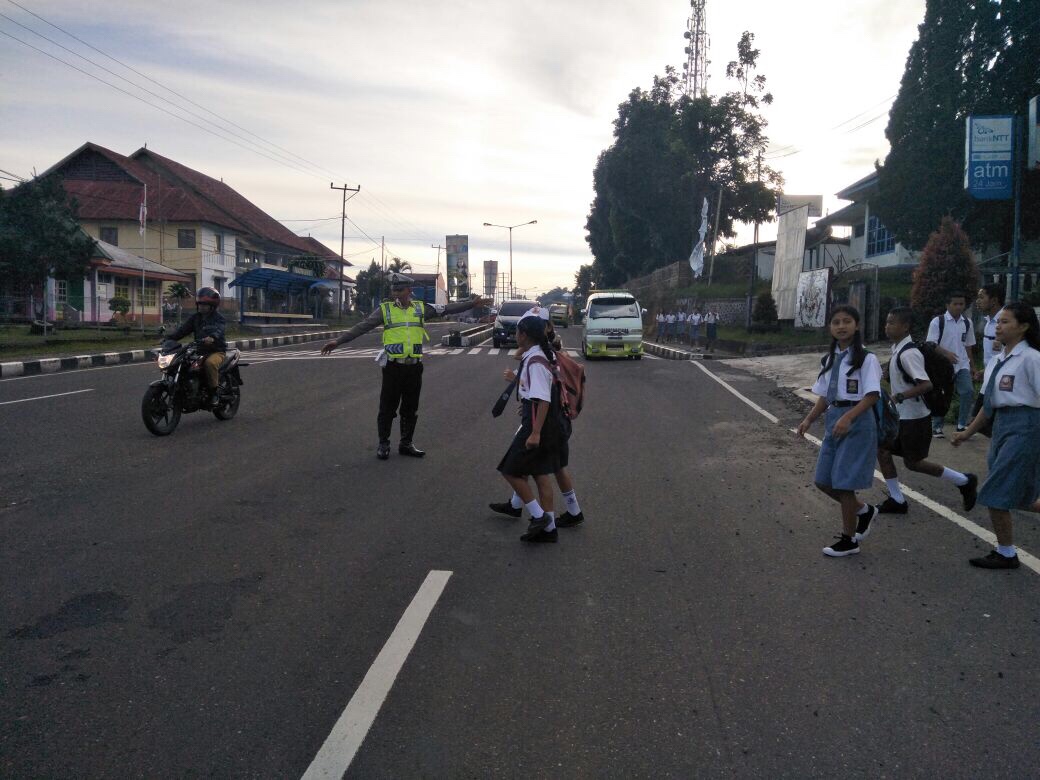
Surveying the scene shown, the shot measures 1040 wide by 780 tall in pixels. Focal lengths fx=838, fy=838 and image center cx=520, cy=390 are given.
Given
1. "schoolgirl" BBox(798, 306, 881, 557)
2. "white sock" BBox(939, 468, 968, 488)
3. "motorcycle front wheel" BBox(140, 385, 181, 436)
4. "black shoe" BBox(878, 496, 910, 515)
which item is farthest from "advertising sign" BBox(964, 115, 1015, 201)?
"motorcycle front wheel" BBox(140, 385, 181, 436)

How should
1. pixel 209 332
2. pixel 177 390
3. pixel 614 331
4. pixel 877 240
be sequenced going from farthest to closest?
pixel 877 240 < pixel 614 331 < pixel 209 332 < pixel 177 390

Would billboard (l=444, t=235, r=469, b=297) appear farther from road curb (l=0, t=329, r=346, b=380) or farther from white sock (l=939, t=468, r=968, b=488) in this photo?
white sock (l=939, t=468, r=968, b=488)

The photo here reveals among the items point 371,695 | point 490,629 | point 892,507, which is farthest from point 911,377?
point 371,695

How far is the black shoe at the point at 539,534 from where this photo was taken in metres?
5.55

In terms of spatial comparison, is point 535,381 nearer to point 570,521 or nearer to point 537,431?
point 537,431

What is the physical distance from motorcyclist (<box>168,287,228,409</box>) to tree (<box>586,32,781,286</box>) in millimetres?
36738

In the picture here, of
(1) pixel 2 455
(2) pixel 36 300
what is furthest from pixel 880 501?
(2) pixel 36 300

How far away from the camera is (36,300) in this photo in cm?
3356

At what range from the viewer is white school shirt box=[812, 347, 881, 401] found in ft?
16.8

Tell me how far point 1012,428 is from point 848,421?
0.94 meters

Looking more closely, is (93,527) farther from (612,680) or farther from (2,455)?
(612,680)

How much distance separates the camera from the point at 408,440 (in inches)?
340

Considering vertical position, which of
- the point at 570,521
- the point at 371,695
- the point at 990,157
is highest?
the point at 990,157

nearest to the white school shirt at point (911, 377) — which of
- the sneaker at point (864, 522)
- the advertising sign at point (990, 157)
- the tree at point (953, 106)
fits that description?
the sneaker at point (864, 522)
